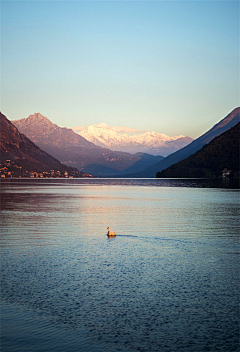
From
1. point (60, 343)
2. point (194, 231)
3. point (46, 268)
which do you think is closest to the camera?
point (60, 343)

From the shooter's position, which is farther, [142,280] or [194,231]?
[194,231]

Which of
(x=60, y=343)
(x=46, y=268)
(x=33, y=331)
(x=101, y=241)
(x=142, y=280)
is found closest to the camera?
(x=60, y=343)

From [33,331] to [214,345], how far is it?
26.4 ft

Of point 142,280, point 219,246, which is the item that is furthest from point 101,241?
point 142,280

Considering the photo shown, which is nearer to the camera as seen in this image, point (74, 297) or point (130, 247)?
point (74, 297)

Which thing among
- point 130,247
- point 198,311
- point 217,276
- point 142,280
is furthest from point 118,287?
point 130,247

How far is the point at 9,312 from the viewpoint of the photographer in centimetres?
1911

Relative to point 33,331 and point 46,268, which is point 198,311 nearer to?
point 33,331

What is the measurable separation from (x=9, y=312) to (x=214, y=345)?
10.2m

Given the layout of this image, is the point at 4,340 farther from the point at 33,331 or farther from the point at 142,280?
the point at 142,280

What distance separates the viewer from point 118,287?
921 inches

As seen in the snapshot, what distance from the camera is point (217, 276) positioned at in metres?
26.0

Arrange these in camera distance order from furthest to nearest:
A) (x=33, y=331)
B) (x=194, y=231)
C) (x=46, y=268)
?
1. (x=194, y=231)
2. (x=46, y=268)
3. (x=33, y=331)

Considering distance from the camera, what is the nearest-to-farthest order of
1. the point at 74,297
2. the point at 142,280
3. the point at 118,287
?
the point at 74,297 < the point at 118,287 < the point at 142,280
